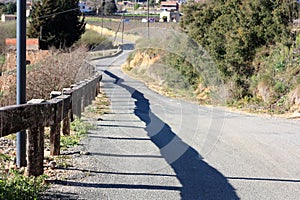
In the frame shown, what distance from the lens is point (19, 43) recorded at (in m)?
7.82

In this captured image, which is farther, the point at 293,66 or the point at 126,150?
the point at 293,66

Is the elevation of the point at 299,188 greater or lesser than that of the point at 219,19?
lesser

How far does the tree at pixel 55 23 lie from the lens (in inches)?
2009

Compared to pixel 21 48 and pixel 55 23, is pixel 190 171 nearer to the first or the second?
pixel 21 48

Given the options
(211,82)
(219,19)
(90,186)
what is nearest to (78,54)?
(211,82)

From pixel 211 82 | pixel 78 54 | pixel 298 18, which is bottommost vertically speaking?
pixel 211 82

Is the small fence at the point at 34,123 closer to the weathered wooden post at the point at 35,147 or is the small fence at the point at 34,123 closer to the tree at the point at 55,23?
the weathered wooden post at the point at 35,147

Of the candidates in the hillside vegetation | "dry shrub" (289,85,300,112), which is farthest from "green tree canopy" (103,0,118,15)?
"dry shrub" (289,85,300,112)

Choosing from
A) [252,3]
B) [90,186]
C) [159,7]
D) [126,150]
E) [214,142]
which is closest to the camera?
[90,186]

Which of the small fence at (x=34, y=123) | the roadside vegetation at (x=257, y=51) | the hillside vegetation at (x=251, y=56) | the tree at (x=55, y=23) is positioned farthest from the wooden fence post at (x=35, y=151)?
the tree at (x=55, y=23)

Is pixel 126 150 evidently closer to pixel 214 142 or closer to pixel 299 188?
pixel 214 142

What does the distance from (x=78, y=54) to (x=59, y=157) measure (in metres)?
12.3

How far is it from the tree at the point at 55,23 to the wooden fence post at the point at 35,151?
4334 centimetres

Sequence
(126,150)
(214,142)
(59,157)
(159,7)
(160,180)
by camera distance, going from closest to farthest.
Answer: (160,180)
(59,157)
(126,150)
(214,142)
(159,7)
